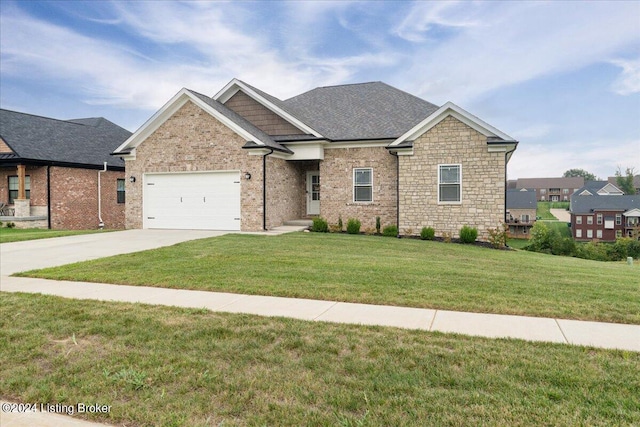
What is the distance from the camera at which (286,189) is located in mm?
19172

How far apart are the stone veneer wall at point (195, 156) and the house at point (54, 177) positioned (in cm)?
614

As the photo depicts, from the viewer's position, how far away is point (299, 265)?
9406 millimetres

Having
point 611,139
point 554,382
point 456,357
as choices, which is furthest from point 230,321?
point 611,139

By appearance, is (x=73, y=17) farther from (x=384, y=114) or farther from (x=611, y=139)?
(x=611, y=139)

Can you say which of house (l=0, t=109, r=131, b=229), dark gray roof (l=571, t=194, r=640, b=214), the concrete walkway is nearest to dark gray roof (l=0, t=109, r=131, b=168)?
house (l=0, t=109, r=131, b=229)

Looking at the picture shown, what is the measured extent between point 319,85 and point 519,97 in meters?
11.1

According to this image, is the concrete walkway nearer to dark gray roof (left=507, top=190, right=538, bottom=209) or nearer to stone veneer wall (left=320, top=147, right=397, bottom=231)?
stone veneer wall (left=320, top=147, right=397, bottom=231)

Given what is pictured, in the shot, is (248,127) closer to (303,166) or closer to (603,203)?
(303,166)

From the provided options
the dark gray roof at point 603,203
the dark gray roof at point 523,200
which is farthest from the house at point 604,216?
the dark gray roof at point 523,200

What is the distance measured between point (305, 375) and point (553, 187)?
120747 mm

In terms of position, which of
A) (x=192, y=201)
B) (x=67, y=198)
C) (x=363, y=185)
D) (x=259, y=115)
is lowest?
(x=192, y=201)

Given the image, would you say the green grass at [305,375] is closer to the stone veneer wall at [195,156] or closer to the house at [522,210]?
the stone veneer wall at [195,156]

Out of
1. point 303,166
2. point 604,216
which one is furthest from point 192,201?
point 604,216

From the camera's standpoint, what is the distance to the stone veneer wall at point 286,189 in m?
17.9
